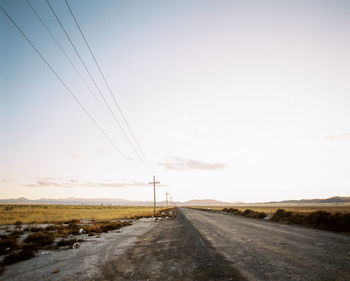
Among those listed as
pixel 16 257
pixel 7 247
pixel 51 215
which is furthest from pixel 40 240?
pixel 51 215

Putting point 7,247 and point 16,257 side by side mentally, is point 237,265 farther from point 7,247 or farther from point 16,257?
point 7,247

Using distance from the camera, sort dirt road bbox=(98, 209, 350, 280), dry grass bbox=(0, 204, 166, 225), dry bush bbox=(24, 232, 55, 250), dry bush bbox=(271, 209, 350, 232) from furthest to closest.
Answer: dry grass bbox=(0, 204, 166, 225) < dry bush bbox=(271, 209, 350, 232) < dry bush bbox=(24, 232, 55, 250) < dirt road bbox=(98, 209, 350, 280)

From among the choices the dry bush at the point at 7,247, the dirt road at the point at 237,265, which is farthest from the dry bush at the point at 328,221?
the dry bush at the point at 7,247

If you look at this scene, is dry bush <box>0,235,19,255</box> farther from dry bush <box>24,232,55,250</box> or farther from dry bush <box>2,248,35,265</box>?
dry bush <box>2,248,35,265</box>

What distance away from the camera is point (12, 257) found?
7.73m

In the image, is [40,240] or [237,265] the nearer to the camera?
[237,265]

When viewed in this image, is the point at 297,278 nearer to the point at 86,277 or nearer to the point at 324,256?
the point at 324,256

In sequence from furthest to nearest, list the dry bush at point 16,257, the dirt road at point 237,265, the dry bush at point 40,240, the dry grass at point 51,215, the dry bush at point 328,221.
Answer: the dry grass at point 51,215 → the dry bush at point 328,221 → the dry bush at point 40,240 → the dry bush at point 16,257 → the dirt road at point 237,265

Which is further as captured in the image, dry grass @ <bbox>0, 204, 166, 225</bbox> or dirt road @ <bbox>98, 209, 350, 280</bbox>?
dry grass @ <bbox>0, 204, 166, 225</bbox>

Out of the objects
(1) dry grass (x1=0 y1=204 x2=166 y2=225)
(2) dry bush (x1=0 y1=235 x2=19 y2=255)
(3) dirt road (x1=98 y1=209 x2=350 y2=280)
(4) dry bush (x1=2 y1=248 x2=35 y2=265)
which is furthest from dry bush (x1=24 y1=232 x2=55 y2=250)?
(1) dry grass (x1=0 y1=204 x2=166 y2=225)

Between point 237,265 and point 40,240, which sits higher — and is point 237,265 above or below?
above

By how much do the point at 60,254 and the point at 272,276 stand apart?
330 inches

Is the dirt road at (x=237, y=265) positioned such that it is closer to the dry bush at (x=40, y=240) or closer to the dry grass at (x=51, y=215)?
the dry bush at (x=40, y=240)

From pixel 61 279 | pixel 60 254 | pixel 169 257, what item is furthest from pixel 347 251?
pixel 60 254
